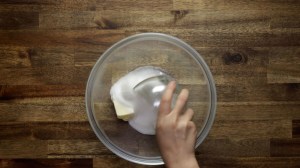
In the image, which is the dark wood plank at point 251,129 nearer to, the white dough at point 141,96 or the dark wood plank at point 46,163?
the white dough at point 141,96

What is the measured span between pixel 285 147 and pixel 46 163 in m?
0.54

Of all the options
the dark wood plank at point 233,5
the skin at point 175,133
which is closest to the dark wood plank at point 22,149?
the skin at point 175,133

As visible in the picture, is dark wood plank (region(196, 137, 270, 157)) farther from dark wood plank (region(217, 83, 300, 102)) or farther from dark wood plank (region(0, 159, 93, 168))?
dark wood plank (region(0, 159, 93, 168))

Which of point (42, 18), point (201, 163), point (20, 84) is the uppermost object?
point (42, 18)

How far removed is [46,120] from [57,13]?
0.79 ft

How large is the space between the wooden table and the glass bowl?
0.25 feet

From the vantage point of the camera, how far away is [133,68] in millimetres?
852

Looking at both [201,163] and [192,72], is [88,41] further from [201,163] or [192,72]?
[201,163]

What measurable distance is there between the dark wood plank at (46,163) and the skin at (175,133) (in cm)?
25

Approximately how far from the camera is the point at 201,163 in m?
0.92

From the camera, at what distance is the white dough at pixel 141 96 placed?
810 mm

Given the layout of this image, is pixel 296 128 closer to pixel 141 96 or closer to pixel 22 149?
pixel 141 96

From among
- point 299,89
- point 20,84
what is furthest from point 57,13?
point 299,89

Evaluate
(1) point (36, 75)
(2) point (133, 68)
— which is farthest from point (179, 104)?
(1) point (36, 75)
